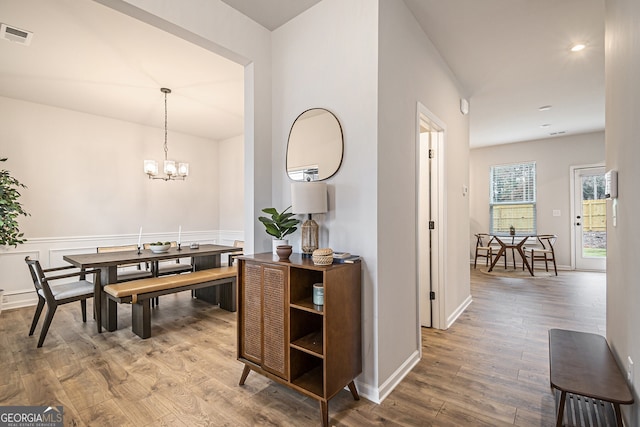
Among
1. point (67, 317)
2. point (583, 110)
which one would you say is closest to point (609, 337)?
point (583, 110)

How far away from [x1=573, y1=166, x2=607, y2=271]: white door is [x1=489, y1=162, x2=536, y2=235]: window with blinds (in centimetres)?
76

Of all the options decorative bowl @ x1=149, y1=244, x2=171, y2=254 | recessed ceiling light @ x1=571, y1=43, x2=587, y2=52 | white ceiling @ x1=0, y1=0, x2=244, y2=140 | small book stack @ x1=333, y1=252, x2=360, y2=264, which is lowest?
decorative bowl @ x1=149, y1=244, x2=171, y2=254

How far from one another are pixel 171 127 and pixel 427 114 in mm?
4745

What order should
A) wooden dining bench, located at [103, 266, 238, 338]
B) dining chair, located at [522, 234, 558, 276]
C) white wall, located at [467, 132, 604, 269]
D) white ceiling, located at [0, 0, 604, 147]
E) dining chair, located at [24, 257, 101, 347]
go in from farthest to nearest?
white wall, located at [467, 132, 604, 269] < dining chair, located at [522, 234, 558, 276] < wooden dining bench, located at [103, 266, 238, 338] < dining chair, located at [24, 257, 101, 347] < white ceiling, located at [0, 0, 604, 147]

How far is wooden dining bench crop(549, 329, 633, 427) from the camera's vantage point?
1295 millimetres

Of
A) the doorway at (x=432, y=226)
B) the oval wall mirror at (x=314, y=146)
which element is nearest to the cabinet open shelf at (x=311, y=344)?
the oval wall mirror at (x=314, y=146)

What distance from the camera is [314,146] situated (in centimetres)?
231

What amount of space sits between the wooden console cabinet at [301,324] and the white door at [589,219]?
6.77 metres

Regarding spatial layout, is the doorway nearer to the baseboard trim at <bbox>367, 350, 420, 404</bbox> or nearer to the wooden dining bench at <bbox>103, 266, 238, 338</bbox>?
the baseboard trim at <bbox>367, 350, 420, 404</bbox>

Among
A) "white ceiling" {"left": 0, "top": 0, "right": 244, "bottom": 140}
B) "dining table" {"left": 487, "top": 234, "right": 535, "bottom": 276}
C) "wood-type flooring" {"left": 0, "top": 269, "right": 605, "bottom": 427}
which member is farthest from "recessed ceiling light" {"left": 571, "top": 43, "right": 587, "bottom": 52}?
"dining table" {"left": 487, "top": 234, "right": 535, "bottom": 276}

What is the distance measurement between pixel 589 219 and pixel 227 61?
295 inches

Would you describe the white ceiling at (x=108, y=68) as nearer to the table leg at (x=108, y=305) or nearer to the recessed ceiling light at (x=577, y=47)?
the table leg at (x=108, y=305)

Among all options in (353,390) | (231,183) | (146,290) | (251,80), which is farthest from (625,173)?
(231,183)

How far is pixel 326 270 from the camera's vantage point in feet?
5.52
